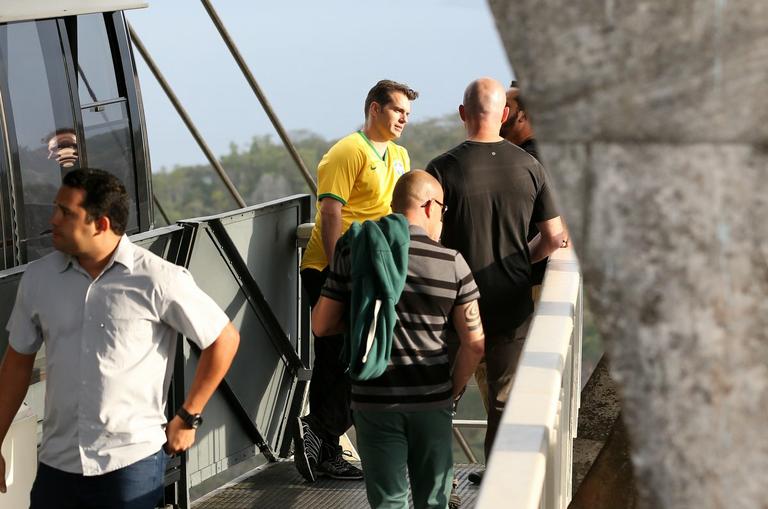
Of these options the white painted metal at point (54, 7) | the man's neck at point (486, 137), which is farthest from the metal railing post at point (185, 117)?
the man's neck at point (486, 137)

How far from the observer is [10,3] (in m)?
5.95

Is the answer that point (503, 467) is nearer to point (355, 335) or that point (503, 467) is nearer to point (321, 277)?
point (355, 335)

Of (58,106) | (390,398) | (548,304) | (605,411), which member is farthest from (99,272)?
(605,411)

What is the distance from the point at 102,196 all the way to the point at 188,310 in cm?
40

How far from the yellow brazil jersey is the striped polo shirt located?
4.78 feet

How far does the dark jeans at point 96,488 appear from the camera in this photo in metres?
3.74

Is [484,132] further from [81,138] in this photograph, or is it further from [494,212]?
[81,138]

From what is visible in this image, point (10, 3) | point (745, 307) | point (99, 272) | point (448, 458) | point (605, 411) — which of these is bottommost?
point (605, 411)

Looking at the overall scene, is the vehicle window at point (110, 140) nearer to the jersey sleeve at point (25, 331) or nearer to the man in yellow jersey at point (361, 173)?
the man in yellow jersey at point (361, 173)

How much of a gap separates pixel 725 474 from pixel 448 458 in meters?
2.92

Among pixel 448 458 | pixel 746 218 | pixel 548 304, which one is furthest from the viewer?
pixel 448 458

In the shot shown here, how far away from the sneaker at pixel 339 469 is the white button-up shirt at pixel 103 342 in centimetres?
293

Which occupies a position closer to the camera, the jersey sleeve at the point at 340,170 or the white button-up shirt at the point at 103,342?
the white button-up shirt at the point at 103,342

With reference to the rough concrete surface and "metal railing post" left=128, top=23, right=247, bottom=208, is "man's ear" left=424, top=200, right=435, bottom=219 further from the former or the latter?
"metal railing post" left=128, top=23, right=247, bottom=208
